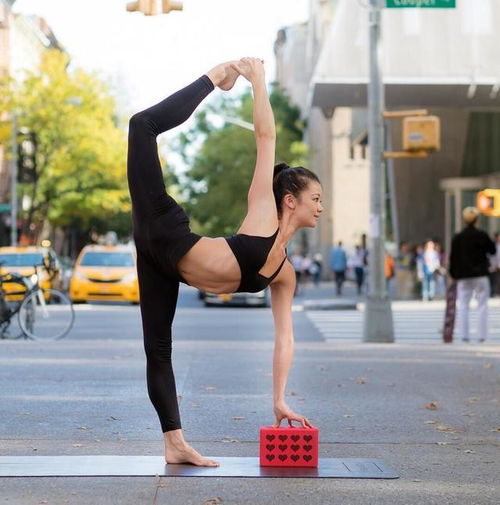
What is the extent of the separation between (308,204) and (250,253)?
0.44 m

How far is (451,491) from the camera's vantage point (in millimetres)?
5582

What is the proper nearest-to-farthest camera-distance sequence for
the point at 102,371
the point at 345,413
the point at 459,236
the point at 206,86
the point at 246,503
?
the point at 246,503, the point at 206,86, the point at 345,413, the point at 102,371, the point at 459,236

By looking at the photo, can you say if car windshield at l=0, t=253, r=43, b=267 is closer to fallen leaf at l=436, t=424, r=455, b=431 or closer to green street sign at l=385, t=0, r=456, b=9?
green street sign at l=385, t=0, r=456, b=9

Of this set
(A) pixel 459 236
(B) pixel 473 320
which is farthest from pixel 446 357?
(B) pixel 473 320

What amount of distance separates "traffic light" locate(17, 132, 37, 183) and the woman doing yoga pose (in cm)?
5015

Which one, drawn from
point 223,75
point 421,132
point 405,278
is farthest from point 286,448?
point 405,278

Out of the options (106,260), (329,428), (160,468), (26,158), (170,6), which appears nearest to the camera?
(160,468)

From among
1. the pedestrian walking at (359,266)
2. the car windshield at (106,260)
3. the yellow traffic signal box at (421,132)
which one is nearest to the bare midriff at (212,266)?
the yellow traffic signal box at (421,132)

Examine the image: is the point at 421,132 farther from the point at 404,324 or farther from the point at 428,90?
the point at 428,90

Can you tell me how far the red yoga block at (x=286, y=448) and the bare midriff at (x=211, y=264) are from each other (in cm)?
75

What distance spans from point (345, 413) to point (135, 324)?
14857mm

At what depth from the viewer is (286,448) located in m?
6.17

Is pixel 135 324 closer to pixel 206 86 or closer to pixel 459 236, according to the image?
pixel 459 236

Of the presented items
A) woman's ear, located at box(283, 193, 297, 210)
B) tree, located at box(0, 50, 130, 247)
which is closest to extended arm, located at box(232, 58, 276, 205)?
woman's ear, located at box(283, 193, 297, 210)
